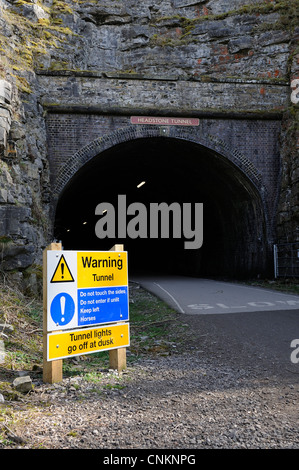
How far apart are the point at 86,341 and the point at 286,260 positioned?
12.2 metres

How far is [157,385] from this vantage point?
415 centimetres

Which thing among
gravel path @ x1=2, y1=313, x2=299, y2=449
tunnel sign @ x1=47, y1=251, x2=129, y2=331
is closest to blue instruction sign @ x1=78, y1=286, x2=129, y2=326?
tunnel sign @ x1=47, y1=251, x2=129, y2=331

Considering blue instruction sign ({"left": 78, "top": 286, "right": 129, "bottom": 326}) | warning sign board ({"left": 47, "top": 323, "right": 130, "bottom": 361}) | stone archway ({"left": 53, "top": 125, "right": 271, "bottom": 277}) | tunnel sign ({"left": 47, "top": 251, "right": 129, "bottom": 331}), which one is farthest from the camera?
stone archway ({"left": 53, "top": 125, "right": 271, "bottom": 277})

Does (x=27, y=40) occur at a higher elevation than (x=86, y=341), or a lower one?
higher

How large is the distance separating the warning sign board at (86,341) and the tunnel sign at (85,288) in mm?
89

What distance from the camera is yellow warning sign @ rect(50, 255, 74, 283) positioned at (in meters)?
4.32

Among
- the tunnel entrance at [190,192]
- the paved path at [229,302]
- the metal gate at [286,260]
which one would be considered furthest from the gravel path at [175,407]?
the tunnel entrance at [190,192]

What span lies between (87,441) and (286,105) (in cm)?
1657

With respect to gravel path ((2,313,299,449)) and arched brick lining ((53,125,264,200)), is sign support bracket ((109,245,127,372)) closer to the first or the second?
gravel path ((2,313,299,449))

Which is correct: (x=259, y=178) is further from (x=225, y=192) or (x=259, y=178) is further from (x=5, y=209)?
(x=5, y=209)

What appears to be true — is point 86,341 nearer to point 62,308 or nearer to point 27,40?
point 62,308

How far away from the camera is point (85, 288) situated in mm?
4578

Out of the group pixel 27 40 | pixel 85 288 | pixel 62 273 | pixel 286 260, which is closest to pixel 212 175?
pixel 286 260

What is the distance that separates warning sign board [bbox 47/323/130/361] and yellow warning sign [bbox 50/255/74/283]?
59 cm
